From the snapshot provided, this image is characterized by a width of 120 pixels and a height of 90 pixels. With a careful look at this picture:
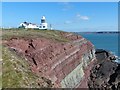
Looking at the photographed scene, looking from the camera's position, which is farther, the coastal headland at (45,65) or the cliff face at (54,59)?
the cliff face at (54,59)

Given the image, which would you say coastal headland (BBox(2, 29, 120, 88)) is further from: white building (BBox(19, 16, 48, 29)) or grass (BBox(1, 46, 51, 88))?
white building (BBox(19, 16, 48, 29))

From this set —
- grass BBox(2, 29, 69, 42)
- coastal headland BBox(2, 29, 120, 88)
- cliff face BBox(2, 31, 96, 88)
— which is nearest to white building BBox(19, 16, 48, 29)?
coastal headland BBox(2, 29, 120, 88)

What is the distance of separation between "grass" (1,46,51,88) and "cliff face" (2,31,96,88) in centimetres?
270

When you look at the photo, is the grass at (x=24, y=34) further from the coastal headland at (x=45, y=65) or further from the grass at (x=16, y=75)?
the grass at (x=16, y=75)

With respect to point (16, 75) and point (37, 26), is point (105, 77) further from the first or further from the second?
point (37, 26)

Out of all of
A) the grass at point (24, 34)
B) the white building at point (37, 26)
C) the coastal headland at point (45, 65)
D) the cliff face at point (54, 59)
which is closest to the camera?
the coastal headland at point (45, 65)

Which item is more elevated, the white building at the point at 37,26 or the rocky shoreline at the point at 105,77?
the white building at the point at 37,26

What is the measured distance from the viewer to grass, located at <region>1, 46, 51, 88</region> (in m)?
26.7

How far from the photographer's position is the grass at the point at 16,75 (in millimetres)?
26734

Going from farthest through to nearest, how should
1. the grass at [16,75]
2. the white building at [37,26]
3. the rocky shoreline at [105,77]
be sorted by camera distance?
the white building at [37,26]
the rocky shoreline at [105,77]
the grass at [16,75]

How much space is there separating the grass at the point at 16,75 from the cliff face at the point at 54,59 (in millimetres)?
2699

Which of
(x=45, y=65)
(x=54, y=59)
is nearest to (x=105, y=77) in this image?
(x=54, y=59)

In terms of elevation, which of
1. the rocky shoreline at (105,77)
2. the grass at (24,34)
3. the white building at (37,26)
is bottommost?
the rocky shoreline at (105,77)

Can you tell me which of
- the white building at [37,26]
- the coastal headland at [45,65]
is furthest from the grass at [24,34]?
the white building at [37,26]
